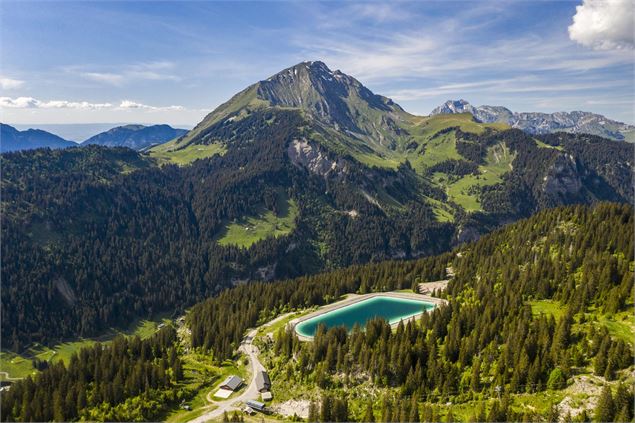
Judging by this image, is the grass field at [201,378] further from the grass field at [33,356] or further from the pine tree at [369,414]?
the grass field at [33,356]

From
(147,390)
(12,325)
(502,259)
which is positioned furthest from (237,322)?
(12,325)

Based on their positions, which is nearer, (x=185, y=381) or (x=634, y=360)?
(x=634, y=360)

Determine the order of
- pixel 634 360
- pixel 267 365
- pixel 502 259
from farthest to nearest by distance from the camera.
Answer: pixel 502 259 < pixel 267 365 < pixel 634 360

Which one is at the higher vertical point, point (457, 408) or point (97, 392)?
point (457, 408)

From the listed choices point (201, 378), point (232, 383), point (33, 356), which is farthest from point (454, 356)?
point (33, 356)

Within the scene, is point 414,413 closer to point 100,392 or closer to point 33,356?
point 100,392

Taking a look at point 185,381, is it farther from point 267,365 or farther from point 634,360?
point 634,360
